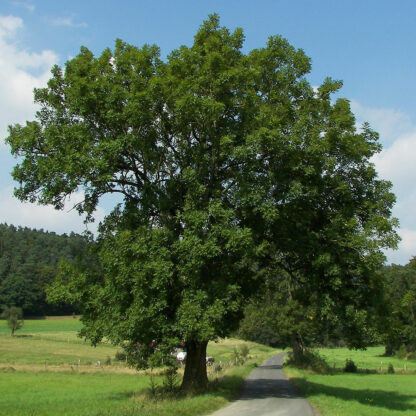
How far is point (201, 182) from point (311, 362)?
33345 mm

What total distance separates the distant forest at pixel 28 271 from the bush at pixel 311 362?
5024 cm

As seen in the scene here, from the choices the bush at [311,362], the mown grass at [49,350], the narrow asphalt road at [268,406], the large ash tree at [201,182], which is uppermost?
the large ash tree at [201,182]

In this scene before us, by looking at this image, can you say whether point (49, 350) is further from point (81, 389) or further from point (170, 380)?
point (170, 380)

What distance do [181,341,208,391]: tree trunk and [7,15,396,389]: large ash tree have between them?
0.08 m

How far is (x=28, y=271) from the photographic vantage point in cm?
14325

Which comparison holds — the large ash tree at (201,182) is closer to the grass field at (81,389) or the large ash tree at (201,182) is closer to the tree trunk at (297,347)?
the grass field at (81,389)

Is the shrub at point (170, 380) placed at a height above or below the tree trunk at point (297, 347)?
above

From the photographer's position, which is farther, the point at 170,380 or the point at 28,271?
the point at 28,271

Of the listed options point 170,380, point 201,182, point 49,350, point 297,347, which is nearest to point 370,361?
point 297,347

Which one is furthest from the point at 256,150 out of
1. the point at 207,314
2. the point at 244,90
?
the point at 207,314

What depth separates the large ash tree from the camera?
17391 millimetres

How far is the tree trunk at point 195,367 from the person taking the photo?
772 inches

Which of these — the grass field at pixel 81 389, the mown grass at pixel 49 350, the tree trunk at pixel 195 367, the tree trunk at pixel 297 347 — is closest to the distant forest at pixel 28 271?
the mown grass at pixel 49 350

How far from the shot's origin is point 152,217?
20.4 metres
